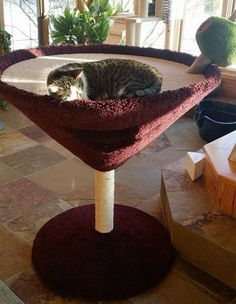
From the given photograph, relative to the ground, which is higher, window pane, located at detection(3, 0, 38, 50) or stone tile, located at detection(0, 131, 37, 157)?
window pane, located at detection(3, 0, 38, 50)

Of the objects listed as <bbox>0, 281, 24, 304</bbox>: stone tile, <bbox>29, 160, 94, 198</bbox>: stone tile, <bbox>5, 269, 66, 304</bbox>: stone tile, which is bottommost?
<bbox>5, 269, 66, 304</bbox>: stone tile

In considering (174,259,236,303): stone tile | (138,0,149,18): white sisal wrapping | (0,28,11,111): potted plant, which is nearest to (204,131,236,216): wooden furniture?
(174,259,236,303): stone tile

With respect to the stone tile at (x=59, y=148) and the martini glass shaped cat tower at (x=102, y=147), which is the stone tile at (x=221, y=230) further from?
the stone tile at (x=59, y=148)

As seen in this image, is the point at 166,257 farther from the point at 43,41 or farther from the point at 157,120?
the point at 43,41

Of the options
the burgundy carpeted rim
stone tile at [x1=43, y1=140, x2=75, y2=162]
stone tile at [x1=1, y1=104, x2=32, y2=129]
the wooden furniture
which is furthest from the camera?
stone tile at [x1=1, y1=104, x2=32, y2=129]

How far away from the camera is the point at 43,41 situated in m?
3.33

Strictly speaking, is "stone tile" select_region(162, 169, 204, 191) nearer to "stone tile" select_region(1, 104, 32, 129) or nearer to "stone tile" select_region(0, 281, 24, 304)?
"stone tile" select_region(0, 281, 24, 304)

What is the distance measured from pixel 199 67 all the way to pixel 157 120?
352 mm

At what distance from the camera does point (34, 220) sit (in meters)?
1.83

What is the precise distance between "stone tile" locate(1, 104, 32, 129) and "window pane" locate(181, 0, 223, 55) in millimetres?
1471

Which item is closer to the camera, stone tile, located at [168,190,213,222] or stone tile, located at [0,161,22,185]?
stone tile, located at [168,190,213,222]

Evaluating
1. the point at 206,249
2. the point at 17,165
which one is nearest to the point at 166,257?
the point at 206,249

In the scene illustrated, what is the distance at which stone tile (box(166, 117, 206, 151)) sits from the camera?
2.63 meters

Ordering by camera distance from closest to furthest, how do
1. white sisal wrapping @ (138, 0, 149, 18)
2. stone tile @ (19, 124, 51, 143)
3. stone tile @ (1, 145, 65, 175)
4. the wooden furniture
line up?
the wooden furniture, stone tile @ (1, 145, 65, 175), stone tile @ (19, 124, 51, 143), white sisal wrapping @ (138, 0, 149, 18)
